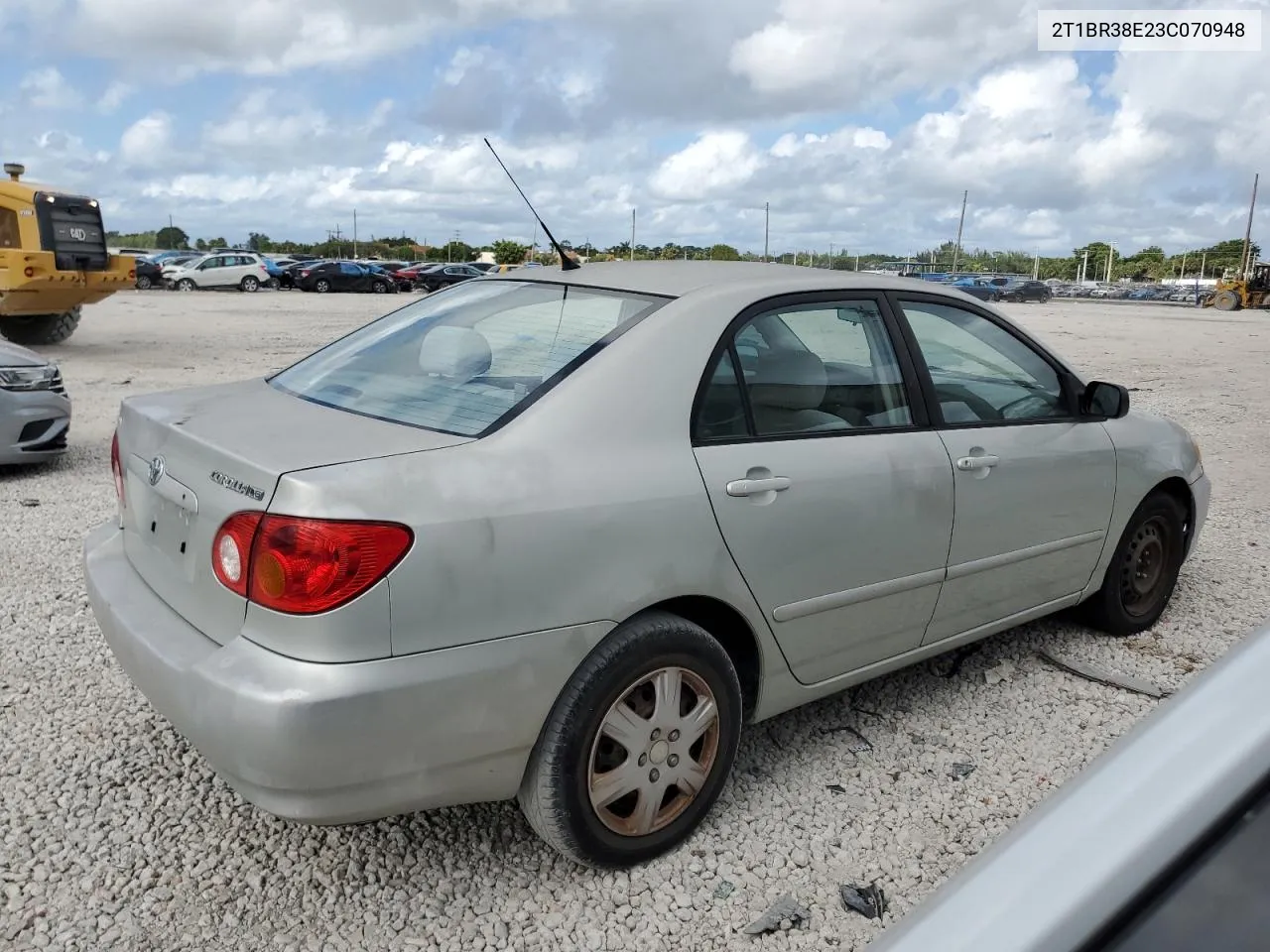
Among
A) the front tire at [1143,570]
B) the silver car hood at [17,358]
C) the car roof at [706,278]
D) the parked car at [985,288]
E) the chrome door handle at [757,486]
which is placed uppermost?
the car roof at [706,278]

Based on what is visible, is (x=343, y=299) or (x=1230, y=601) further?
(x=343, y=299)

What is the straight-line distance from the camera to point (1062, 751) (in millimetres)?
3393

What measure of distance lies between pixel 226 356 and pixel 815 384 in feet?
45.1

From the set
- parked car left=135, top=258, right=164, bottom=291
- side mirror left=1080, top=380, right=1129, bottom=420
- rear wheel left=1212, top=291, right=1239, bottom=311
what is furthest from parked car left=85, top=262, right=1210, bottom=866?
rear wheel left=1212, top=291, right=1239, bottom=311

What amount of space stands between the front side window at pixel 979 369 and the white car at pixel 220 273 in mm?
38122

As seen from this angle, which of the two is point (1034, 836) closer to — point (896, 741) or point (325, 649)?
point (325, 649)

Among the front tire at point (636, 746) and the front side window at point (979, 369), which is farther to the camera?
the front side window at point (979, 369)

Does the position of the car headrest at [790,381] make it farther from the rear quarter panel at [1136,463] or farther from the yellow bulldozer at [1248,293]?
the yellow bulldozer at [1248,293]

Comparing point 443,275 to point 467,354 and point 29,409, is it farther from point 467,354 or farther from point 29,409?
point 467,354

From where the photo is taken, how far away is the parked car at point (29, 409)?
6473 millimetres

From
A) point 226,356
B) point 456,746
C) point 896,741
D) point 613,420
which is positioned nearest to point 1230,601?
point 896,741

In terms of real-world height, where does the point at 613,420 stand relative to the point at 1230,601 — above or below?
above

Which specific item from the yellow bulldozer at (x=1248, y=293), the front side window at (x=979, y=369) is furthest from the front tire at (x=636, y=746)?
the yellow bulldozer at (x=1248, y=293)

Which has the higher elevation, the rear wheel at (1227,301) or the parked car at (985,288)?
the parked car at (985,288)
